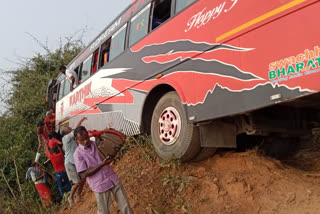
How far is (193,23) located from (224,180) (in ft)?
6.93

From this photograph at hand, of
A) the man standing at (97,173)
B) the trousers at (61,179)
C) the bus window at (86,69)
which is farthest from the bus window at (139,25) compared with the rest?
the trousers at (61,179)

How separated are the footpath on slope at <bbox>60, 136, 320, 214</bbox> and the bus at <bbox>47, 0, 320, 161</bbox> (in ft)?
0.98

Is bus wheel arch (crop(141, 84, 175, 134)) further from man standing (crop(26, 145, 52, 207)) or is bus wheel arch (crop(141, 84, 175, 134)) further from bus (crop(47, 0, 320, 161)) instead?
man standing (crop(26, 145, 52, 207))

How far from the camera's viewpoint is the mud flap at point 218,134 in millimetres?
3773

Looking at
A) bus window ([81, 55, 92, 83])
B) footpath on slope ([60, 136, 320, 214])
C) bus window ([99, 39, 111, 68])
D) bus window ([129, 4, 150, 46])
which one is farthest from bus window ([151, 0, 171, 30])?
bus window ([81, 55, 92, 83])

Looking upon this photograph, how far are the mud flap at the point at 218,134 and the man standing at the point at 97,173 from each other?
4.06ft

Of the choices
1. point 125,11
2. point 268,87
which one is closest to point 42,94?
point 125,11

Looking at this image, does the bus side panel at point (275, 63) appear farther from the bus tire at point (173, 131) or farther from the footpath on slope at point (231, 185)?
the footpath on slope at point (231, 185)

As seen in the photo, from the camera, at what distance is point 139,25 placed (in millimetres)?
5391

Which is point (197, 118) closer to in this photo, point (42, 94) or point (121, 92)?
point (121, 92)

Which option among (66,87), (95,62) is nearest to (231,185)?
(95,62)

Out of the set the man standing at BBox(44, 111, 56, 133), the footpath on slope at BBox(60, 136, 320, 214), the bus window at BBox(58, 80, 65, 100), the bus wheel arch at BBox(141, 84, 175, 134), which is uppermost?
the bus window at BBox(58, 80, 65, 100)

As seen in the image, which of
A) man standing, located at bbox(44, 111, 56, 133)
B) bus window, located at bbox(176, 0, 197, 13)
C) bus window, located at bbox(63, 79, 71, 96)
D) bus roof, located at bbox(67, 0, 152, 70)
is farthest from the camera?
man standing, located at bbox(44, 111, 56, 133)

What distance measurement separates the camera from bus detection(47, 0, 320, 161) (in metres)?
2.69
